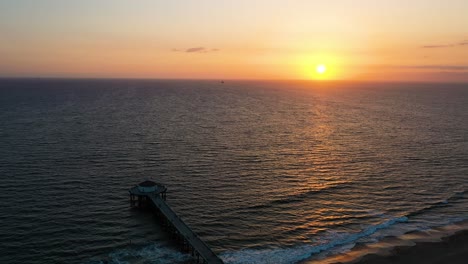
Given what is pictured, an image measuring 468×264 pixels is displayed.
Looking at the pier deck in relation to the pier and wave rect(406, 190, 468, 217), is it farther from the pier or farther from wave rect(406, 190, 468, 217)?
wave rect(406, 190, 468, 217)

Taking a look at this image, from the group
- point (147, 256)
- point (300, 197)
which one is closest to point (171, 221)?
point (147, 256)

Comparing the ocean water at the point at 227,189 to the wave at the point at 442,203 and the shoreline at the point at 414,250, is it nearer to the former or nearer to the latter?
the wave at the point at 442,203

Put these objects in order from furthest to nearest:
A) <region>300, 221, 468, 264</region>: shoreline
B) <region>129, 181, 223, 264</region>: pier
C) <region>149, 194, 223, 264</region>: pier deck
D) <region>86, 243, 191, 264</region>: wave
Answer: <region>300, 221, 468, 264</region>: shoreline, <region>129, 181, 223, 264</region>: pier, <region>86, 243, 191, 264</region>: wave, <region>149, 194, 223, 264</region>: pier deck

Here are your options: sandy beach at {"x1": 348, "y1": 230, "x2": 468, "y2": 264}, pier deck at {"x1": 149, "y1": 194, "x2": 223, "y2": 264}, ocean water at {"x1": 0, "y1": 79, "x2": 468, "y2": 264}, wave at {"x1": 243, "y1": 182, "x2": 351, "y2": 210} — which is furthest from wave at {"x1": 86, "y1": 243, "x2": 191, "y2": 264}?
sandy beach at {"x1": 348, "y1": 230, "x2": 468, "y2": 264}

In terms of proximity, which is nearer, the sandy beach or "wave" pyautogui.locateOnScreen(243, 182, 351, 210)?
the sandy beach

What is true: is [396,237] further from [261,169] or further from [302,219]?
[261,169]

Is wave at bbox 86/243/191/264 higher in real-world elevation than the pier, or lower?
lower
